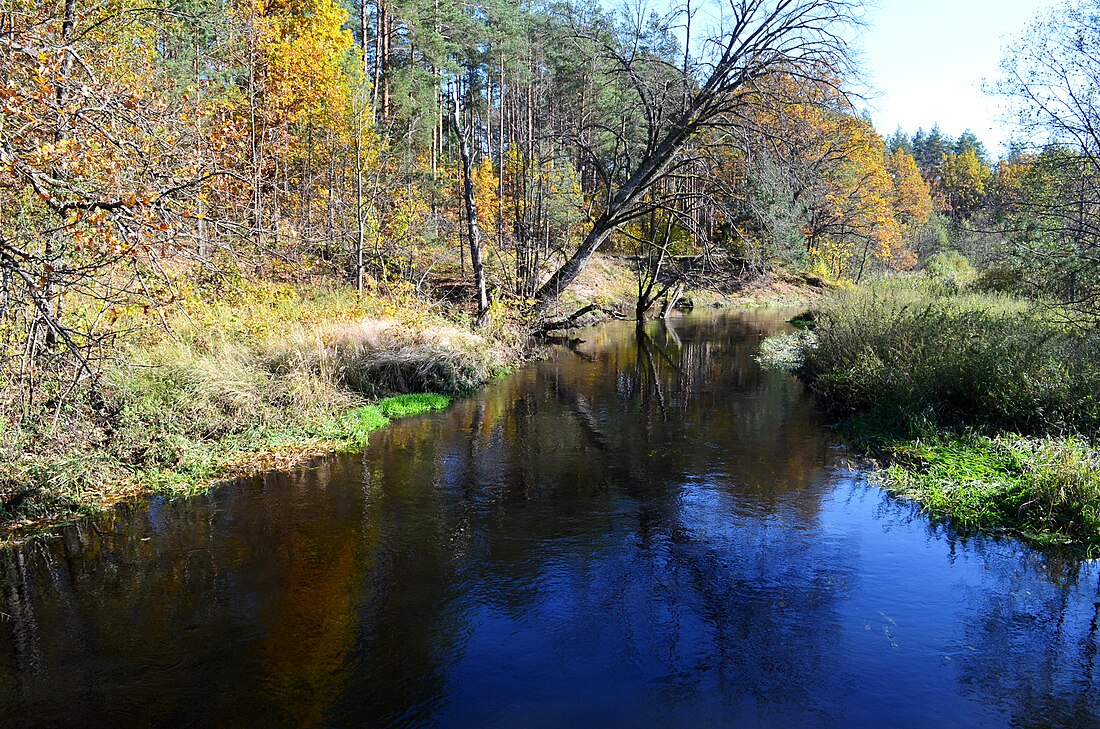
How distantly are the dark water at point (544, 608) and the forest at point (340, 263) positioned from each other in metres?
1.49

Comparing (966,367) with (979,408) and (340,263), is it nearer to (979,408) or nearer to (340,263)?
(979,408)

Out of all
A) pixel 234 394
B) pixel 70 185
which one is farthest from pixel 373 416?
pixel 70 185

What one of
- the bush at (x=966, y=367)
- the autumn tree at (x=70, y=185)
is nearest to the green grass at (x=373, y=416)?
the autumn tree at (x=70, y=185)

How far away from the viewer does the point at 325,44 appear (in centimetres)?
2764

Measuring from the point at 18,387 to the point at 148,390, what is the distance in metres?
2.29

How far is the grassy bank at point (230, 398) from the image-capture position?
876 centimetres

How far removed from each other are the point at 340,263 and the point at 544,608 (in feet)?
60.9

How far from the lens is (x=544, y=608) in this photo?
688 cm

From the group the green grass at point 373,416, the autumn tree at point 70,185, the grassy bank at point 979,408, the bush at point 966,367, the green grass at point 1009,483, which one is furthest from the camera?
the green grass at point 373,416

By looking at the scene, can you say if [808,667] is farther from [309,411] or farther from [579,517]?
[309,411]

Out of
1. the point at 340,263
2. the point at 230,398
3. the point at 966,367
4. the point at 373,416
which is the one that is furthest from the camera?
the point at 340,263

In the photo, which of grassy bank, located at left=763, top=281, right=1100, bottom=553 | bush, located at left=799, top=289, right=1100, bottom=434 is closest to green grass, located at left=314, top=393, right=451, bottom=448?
grassy bank, located at left=763, top=281, right=1100, bottom=553

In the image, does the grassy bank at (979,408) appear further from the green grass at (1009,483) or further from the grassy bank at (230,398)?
the grassy bank at (230,398)

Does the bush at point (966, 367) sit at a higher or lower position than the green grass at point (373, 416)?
higher
